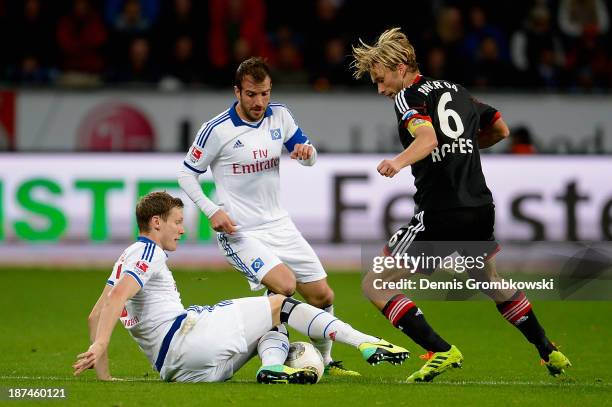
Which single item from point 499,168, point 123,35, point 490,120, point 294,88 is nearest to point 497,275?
point 490,120

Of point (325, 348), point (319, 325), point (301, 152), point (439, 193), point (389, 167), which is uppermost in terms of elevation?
point (301, 152)

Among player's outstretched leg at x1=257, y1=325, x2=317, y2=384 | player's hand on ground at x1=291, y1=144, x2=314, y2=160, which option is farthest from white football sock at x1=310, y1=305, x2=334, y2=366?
player's hand on ground at x1=291, y1=144, x2=314, y2=160

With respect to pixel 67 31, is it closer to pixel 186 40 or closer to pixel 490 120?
pixel 186 40

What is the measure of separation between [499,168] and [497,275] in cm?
756

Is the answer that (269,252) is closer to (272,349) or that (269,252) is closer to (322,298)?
(322,298)

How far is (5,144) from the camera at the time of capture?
17438mm

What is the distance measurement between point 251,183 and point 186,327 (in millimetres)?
1763

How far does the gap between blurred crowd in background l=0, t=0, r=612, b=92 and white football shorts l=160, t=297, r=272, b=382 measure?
10339mm

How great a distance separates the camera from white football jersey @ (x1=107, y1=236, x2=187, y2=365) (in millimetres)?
7387

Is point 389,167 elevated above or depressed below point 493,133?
below

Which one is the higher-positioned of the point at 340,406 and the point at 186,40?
the point at 186,40

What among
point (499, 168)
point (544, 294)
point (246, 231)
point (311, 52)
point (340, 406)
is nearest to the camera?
point (340, 406)

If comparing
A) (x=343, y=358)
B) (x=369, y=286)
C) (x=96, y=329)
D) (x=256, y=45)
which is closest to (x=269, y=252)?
(x=369, y=286)

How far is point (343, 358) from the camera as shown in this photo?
9.42 m
